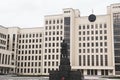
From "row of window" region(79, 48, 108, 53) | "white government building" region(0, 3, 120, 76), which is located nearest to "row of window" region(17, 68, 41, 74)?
"white government building" region(0, 3, 120, 76)

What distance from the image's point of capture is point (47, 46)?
295 feet

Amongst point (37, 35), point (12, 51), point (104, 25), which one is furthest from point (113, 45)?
point (12, 51)

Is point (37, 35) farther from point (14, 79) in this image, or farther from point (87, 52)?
point (14, 79)

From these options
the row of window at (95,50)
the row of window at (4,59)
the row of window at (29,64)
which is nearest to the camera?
the row of window at (95,50)

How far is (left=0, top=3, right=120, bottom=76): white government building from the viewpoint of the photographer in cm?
8188

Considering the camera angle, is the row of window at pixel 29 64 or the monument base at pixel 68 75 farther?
the row of window at pixel 29 64

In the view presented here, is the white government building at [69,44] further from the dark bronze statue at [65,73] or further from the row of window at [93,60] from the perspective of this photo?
the dark bronze statue at [65,73]

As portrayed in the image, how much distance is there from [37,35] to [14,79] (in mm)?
52130

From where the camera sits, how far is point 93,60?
83.2 m

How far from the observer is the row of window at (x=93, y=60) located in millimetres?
82062

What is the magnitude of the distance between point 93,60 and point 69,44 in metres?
10.6

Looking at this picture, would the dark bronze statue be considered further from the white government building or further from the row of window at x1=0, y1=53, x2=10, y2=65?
the row of window at x1=0, y1=53, x2=10, y2=65

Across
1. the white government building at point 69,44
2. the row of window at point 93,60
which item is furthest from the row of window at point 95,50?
the row of window at point 93,60

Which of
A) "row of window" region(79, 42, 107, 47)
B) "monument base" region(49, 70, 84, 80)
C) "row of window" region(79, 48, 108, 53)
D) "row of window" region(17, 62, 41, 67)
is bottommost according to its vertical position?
"row of window" region(17, 62, 41, 67)
